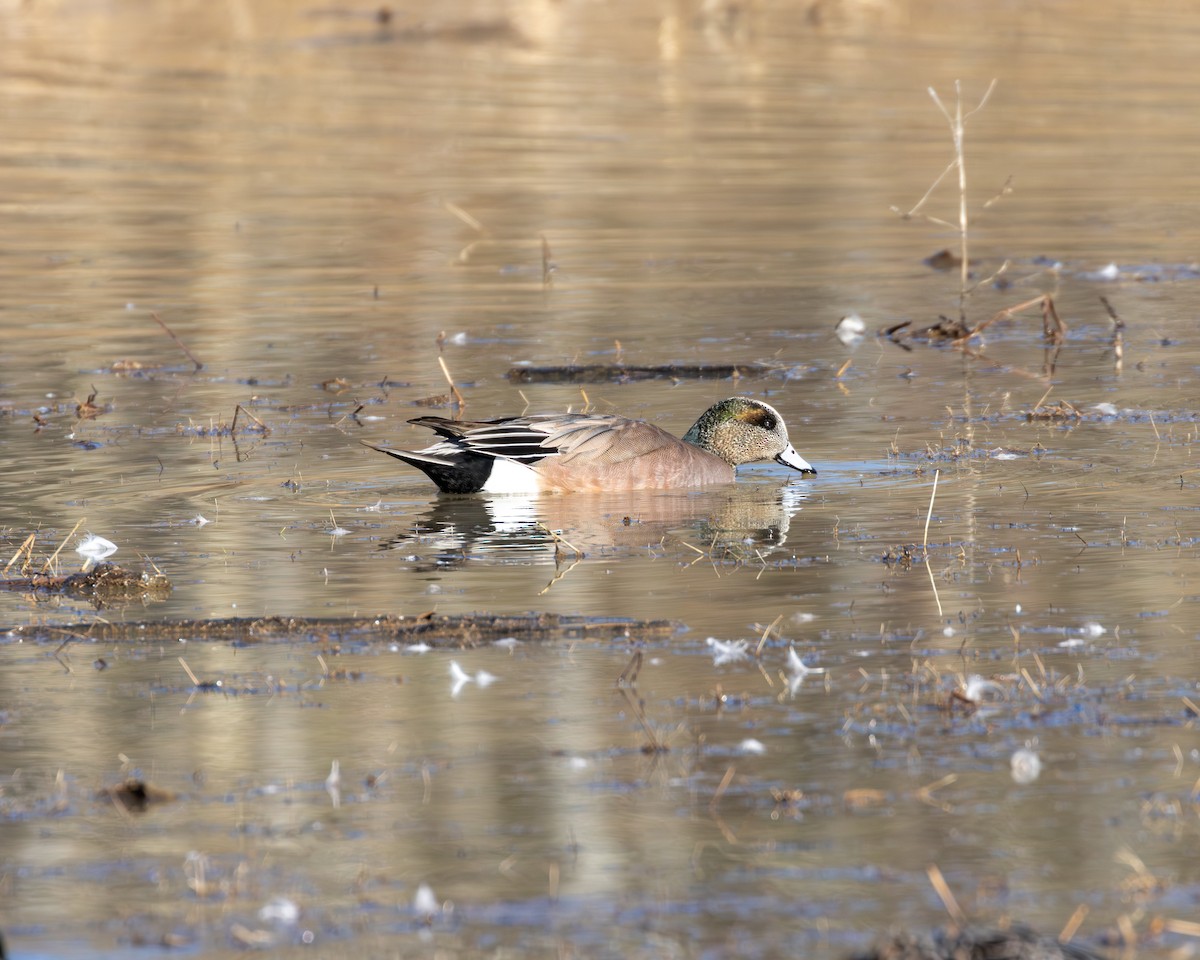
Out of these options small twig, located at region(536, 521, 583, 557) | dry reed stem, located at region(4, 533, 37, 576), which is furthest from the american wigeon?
dry reed stem, located at region(4, 533, 37, 576)

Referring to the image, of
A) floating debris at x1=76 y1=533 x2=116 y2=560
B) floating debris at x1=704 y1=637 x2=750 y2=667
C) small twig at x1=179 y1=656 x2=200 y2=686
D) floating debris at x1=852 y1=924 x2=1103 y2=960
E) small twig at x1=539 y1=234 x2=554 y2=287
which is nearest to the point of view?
floating debris at x1=852 y1=924 x2=1103 y2=960

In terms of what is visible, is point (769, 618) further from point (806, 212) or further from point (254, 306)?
point (806, 212)

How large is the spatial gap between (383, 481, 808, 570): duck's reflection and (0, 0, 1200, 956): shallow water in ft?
0.18

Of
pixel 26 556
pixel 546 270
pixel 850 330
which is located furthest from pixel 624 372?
pixel 26 556

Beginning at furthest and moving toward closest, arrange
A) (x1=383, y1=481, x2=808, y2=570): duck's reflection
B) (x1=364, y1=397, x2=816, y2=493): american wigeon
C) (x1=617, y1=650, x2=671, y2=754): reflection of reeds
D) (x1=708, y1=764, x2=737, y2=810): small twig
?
(x1=364, y1=397, x2=816, y2=493): american wigeon → (x1=383, y1=481, x2=808, y2=570): duck's reflection → (x1=617, y1=650, x2=671, y2=754): reflection of reeds → (x1=708, y1=764, x2=737, y2=810): small twig

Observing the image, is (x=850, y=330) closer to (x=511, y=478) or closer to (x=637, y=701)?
(x=511, y=478)

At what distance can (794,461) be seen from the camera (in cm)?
1188

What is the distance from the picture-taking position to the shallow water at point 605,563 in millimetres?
5695

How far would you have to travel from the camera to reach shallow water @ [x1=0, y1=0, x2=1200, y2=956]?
5.70m

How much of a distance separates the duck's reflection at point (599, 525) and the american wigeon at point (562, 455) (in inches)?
3.3

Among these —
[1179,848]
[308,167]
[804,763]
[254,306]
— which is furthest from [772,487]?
[308,167]

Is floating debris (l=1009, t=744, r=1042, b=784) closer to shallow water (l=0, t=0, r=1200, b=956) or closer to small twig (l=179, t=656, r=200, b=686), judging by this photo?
shallow water (l=0, t=0, r=1200, b=956)

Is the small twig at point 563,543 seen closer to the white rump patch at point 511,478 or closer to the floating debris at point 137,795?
the white rump patch at point 511,478

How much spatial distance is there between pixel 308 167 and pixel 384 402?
47.2 feet
